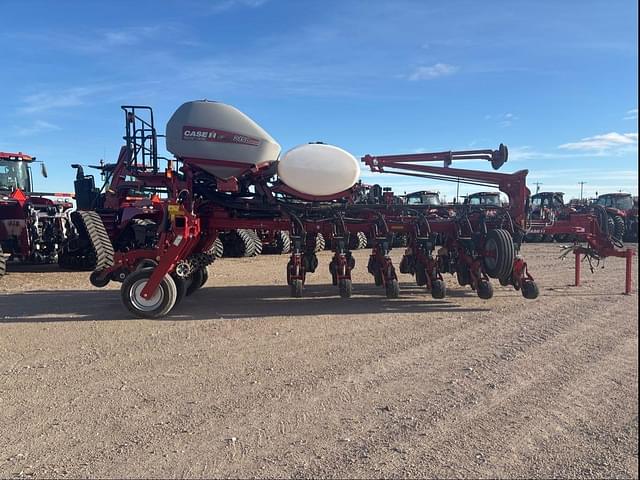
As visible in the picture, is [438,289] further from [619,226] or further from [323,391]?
[619,226]

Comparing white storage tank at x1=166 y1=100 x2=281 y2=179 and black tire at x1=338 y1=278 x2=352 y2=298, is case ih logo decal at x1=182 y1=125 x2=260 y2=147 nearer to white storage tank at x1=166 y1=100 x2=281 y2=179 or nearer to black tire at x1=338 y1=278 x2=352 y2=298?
white storage tank at x1=166 y1=100 x2=281 y2=179

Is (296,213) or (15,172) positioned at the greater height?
(15,172)

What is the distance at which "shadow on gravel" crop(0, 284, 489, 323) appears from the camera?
268 inches

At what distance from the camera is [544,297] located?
7879mm

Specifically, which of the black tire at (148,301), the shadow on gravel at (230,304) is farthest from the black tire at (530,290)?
the black tire at (148,301)

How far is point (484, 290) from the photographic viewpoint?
24.0 ft

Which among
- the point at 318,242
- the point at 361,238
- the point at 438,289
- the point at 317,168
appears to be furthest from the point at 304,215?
the point at 361,238

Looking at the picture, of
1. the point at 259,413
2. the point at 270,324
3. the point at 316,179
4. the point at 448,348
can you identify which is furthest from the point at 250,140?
the point at 259,413

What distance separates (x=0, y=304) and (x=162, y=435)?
19.1 feet

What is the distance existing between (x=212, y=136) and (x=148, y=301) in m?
2.35

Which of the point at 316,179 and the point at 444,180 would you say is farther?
the point at 444,180

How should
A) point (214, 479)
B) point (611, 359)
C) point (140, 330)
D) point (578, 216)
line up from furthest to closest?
1. point (578, 216)
2. point (140, 330)
3. point (611, 359)
4. point (214, 479)

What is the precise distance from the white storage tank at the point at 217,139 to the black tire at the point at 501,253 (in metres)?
3.47

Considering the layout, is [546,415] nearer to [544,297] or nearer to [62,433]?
[62,433]
